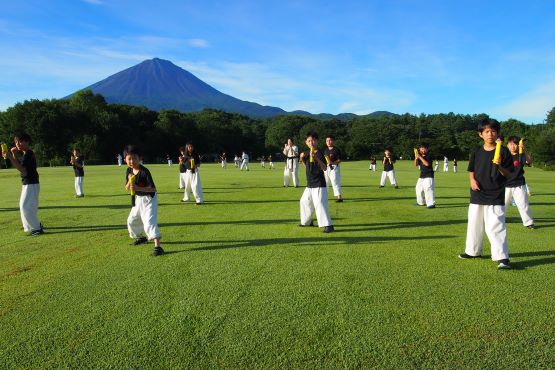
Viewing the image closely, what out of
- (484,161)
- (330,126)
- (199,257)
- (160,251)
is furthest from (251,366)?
(330,126)

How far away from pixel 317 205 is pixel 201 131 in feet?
295

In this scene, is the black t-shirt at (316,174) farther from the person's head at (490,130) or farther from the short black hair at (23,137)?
the short black hair at (23,137)

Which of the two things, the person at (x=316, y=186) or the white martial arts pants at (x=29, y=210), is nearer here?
the person at (x=316, y=186)

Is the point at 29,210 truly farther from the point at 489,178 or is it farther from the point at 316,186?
the point at 489,178

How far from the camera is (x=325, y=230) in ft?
29.7

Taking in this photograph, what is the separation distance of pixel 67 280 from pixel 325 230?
5.27 m

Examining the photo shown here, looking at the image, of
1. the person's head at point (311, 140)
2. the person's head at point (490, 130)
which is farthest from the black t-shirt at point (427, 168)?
the person's head at point (490, 130)

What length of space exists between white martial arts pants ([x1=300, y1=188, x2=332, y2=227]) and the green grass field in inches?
12.6

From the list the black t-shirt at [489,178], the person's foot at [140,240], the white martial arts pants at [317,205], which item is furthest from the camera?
the white martial arts pants at [317,205]

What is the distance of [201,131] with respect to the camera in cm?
9575

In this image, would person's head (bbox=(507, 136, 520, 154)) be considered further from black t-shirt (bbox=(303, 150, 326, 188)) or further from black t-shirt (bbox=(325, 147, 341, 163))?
black t-shirt (bbox=(325, 147, 341, 163))

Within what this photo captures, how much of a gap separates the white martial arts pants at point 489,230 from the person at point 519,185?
330 cm

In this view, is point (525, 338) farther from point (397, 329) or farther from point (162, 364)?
point (162, 364)

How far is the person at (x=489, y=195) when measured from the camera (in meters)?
6.18
